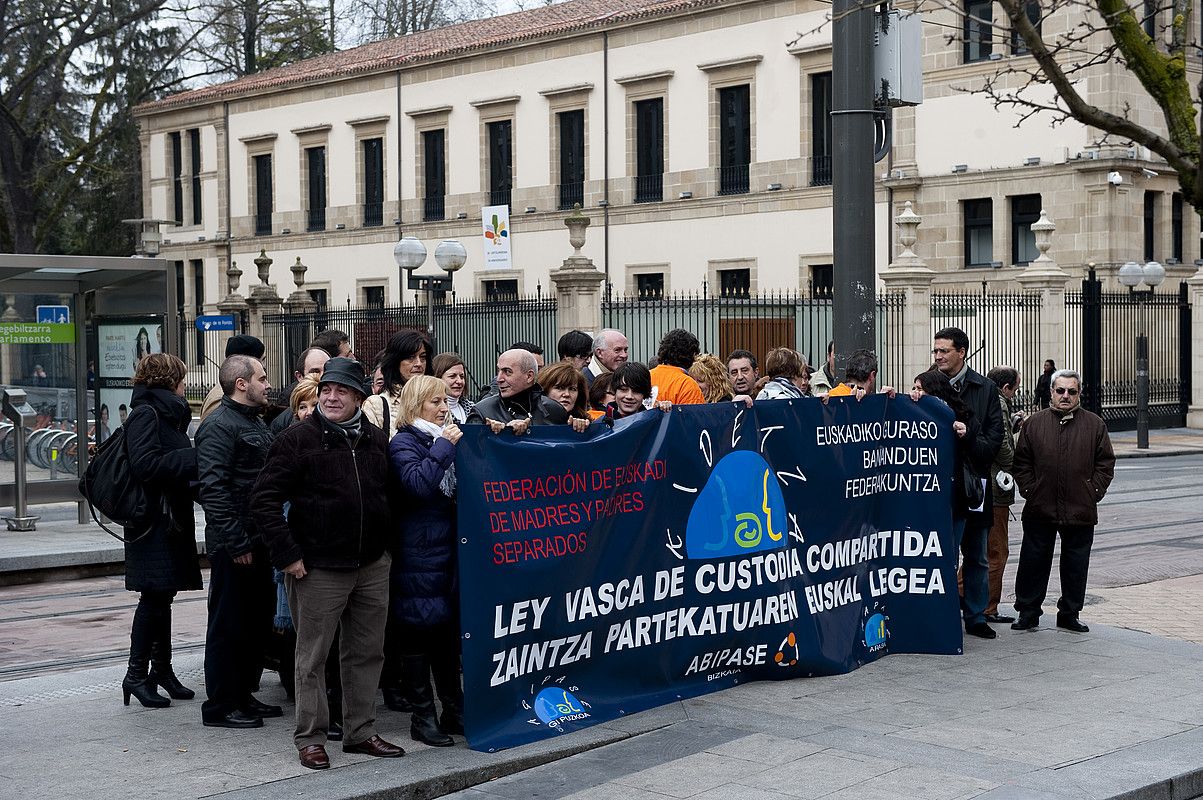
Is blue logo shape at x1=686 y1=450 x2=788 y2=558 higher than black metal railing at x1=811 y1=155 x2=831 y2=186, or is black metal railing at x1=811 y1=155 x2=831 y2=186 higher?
black metal railing at x1=811 y1=155 x2=831 y2=186

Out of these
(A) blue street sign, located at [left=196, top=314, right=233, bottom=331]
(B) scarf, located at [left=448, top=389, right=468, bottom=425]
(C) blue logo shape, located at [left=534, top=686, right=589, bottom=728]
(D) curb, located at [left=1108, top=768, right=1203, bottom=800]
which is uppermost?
(A) blue street sign, located at [left=196, top=314, right=233, bottom=331]

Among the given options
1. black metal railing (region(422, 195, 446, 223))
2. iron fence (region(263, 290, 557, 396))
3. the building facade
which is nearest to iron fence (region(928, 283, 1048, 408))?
the building facade

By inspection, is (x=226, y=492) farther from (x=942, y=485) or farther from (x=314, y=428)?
(x=942, y=485)

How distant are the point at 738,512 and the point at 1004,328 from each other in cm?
2376

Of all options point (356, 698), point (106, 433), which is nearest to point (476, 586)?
point (356, 698)

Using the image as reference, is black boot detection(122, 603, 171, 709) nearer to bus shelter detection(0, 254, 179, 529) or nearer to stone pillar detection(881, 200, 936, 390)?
bus shelter detection(0, 254, 179, 529)

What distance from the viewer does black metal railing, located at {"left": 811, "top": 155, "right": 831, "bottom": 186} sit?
123ft

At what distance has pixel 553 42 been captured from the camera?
42719 millimetres

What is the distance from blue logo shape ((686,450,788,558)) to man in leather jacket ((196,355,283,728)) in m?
2.18

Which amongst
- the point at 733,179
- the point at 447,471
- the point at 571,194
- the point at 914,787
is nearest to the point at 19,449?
the point at 447,471

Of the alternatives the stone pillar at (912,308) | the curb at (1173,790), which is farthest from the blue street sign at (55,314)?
the stone pillar at (912,308)

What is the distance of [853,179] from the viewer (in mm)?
9352

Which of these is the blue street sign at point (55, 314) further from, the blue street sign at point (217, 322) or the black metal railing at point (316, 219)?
the black metal railing at point (316, 219)

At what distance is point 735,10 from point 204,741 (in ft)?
112
